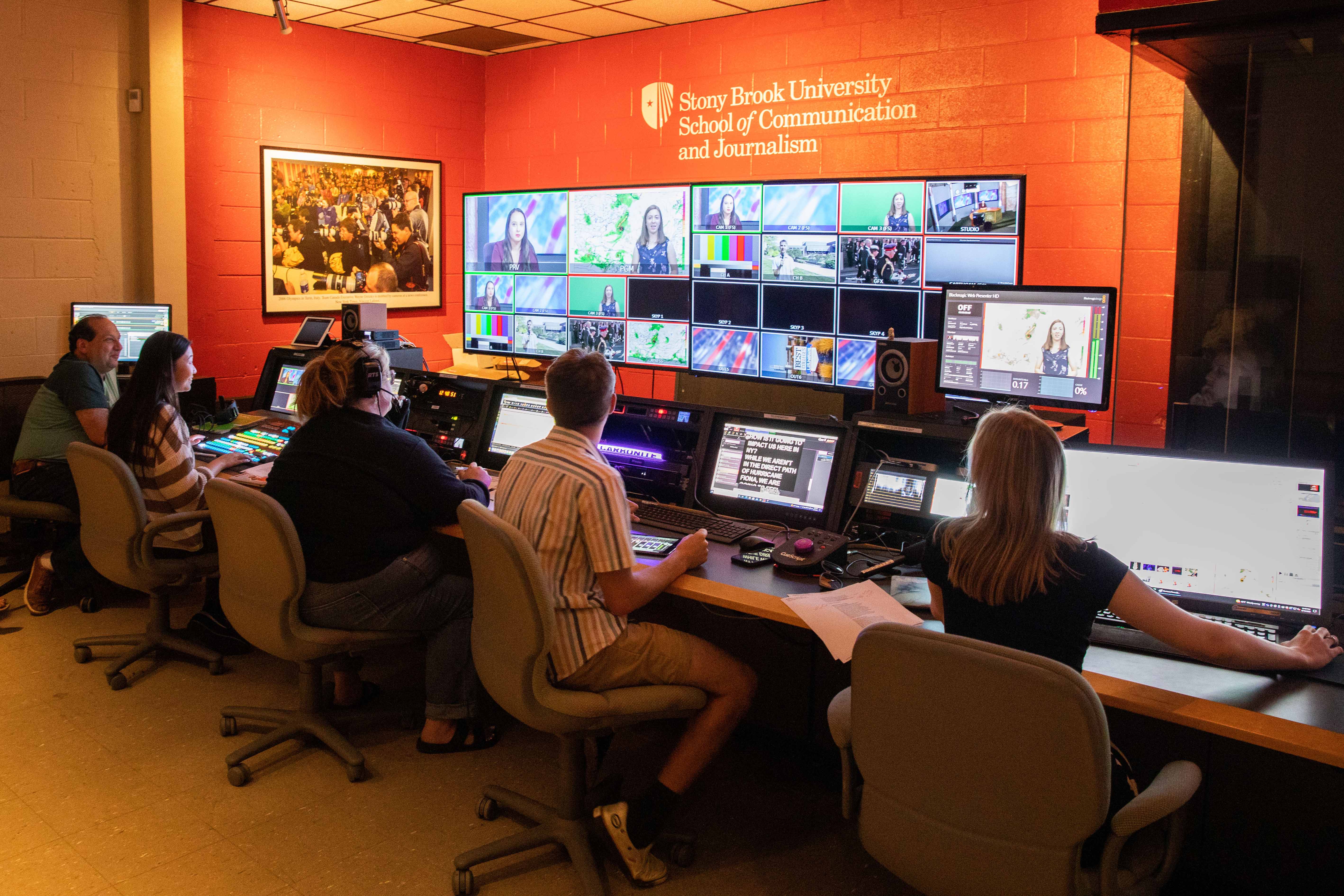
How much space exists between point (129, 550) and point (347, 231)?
3141 millimetres

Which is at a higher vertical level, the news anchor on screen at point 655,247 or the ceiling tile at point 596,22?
the ceiling tile at point 596,22

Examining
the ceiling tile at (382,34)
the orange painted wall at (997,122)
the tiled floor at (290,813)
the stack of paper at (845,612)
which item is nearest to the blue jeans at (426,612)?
the tiled floor at (290,813)

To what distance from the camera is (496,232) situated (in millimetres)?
5371

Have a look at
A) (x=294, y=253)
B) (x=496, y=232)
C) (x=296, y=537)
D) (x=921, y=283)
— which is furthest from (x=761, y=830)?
(x=294, y=253)

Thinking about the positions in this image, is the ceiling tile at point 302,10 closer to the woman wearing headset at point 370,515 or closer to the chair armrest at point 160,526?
the chair armrest at point 160,526

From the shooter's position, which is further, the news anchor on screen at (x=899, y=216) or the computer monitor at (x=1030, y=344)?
the news anchor on screen at (x=899, y=216)

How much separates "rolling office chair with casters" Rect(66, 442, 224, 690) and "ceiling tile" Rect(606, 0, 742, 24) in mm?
3371

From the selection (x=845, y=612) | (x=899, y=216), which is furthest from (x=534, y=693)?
(x=899, y=216)

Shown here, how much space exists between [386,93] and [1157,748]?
18.0 feet

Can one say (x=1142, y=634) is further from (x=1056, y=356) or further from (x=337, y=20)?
(x=337, y=20)

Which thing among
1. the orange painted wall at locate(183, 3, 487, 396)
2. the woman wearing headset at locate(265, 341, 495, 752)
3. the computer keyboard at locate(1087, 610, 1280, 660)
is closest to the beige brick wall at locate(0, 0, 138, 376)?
the orange painted wall at locate(183, 3, 487, 396)

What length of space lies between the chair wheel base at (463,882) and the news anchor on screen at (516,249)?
348cm

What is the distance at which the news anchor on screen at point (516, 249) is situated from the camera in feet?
17.3

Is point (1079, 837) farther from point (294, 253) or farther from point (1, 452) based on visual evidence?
point (294, 253)
